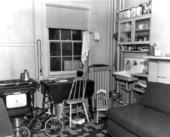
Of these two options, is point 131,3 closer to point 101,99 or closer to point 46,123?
point 101,99

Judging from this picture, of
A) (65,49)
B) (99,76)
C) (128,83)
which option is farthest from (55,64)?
(128,83)

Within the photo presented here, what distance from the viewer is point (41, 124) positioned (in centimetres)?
316

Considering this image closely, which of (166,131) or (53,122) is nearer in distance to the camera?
(166,131)

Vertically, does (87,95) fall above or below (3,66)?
below

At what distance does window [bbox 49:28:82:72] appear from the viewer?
3.94 metres

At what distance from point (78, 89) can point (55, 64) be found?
0.82 metres

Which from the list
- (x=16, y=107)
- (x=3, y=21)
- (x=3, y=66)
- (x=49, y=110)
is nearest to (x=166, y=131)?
(x=49, y=110)

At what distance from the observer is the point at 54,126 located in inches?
118

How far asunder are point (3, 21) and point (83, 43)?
5.50ft

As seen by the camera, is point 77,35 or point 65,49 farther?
point 77,35

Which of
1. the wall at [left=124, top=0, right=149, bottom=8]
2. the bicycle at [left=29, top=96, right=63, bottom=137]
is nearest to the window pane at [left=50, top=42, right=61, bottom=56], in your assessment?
the bicycle at [left=29, top=96, right=63, bottom=137]

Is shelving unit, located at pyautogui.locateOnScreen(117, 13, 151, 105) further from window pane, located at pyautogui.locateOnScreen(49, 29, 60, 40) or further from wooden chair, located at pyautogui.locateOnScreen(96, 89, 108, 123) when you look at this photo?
window pane, located at pyautogui.locateOnScreen(49, 29, 60, 40)

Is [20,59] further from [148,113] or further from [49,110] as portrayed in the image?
[148,113]

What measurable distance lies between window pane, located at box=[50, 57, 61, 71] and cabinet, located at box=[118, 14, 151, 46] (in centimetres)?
143
